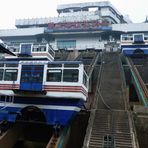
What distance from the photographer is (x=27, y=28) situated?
217ft

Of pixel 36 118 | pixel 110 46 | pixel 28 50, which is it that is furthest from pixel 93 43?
pixel 36 118

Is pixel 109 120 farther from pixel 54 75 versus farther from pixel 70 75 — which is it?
pixel 54 75

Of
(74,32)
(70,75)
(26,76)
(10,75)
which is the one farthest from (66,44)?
(70,75)

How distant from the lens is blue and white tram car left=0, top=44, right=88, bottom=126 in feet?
64.4

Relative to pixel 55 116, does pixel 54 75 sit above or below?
above

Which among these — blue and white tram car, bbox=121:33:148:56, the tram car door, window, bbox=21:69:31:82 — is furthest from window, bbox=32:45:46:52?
window, bbox=21:69:31:82

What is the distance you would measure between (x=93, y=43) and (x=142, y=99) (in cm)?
3836

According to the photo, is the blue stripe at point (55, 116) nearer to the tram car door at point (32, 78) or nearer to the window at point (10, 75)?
the tram car door at point (32, 78)

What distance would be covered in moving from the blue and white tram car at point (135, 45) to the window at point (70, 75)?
2447 centimetres

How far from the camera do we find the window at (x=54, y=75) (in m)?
20.0

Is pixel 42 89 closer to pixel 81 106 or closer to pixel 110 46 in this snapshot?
pixel 81 106

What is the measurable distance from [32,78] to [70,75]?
303cm

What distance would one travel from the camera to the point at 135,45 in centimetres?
4250

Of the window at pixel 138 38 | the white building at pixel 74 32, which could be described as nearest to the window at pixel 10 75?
the window at pixel 138 38
